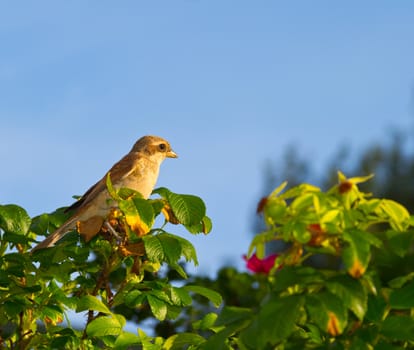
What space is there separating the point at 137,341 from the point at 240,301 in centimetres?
782

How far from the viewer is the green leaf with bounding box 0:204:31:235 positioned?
638 centimetres

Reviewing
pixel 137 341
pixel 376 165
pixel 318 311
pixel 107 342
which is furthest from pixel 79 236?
pixel 376 165

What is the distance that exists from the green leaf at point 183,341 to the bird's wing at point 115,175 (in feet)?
6.73

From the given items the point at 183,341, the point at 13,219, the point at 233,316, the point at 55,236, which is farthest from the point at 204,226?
the point at 233,316

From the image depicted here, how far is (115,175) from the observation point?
8.85 m

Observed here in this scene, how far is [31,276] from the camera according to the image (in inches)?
254

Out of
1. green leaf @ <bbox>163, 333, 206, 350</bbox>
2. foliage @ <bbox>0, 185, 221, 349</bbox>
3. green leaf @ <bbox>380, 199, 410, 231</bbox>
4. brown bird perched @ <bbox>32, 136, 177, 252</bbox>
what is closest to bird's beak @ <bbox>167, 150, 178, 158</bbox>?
brown bird perched @ <bbox>32, 136, 177, 252</bbox>

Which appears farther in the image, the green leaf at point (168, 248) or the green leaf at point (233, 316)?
the green leaf at point (168, 248)

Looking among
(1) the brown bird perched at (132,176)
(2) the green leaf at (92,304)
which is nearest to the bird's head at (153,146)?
(1) the brown bird perched at (132,176)

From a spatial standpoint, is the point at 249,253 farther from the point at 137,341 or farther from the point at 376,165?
the point at 376,165

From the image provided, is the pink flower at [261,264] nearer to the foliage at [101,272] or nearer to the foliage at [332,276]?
the foliage at [332,276]

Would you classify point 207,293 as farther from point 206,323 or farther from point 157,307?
point 157,307

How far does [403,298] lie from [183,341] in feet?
6.53

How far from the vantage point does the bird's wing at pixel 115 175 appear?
7322 millimetres
